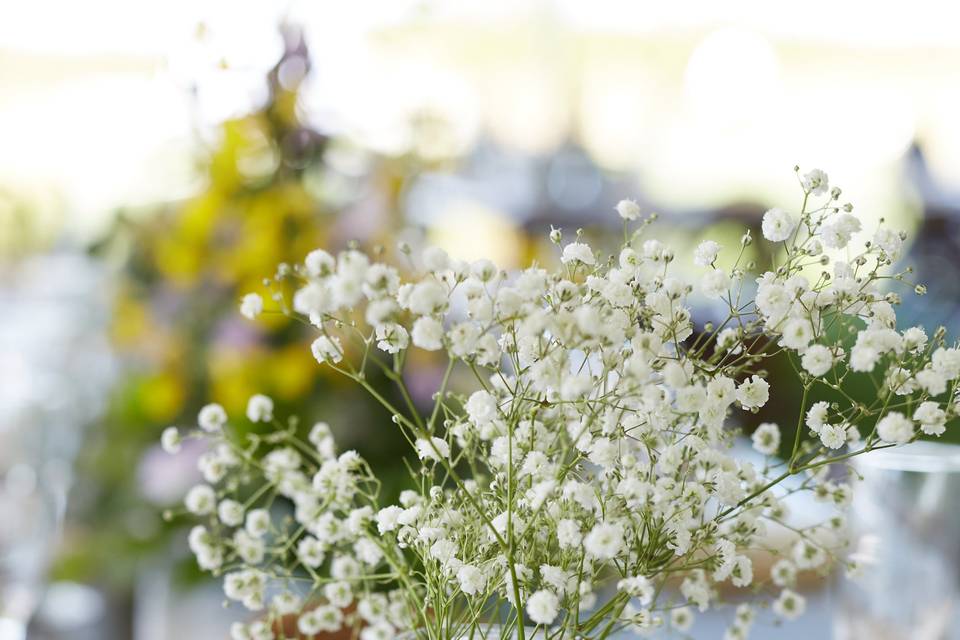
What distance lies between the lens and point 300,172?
1.01m

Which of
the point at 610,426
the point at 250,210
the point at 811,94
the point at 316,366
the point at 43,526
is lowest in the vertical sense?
the point at 811,94

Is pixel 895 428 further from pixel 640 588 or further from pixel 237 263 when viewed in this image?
pixel 237 263

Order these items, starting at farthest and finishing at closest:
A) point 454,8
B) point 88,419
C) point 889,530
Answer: point 454,8, point 88,419, point 889,530

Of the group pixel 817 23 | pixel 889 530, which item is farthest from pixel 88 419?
pixel 817 23

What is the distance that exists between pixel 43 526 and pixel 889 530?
0.64m

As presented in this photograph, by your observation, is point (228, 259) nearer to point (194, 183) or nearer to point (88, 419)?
point (194, 183)

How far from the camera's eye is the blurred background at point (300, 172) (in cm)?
98

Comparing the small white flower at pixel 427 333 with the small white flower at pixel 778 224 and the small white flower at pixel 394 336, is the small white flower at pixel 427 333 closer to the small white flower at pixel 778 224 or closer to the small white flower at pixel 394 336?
the small white flower at pixel 394 336

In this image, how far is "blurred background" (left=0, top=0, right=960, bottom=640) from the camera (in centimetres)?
98

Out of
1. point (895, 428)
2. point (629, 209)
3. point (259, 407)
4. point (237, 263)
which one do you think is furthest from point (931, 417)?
point (237, 263)

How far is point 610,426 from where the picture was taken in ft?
1.32

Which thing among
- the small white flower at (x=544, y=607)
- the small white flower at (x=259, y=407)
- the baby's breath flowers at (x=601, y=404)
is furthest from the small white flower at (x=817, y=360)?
the small white flower at (x=259, y=407)

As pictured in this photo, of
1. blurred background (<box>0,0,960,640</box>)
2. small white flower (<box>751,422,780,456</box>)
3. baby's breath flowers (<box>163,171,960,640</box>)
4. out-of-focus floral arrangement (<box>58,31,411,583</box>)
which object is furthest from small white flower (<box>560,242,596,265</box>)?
out-of-focus floral arrangement (<box>58,31,411,583</box>)

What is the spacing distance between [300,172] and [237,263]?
10 centimetres
